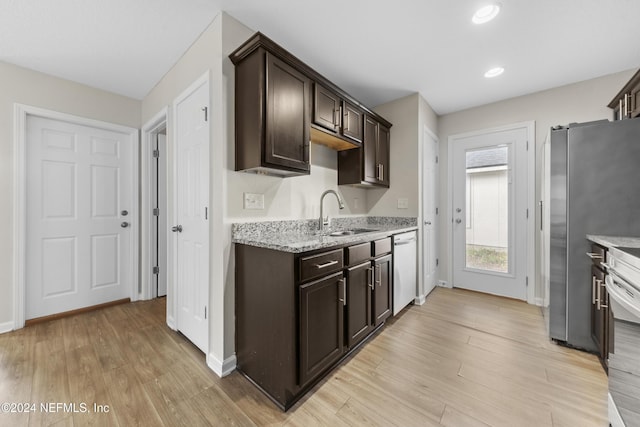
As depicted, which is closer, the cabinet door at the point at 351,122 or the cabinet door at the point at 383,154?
the cabinet door at the point at 351,122

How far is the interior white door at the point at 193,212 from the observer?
1.77 meters

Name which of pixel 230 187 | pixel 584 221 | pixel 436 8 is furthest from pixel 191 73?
pixel 584 221

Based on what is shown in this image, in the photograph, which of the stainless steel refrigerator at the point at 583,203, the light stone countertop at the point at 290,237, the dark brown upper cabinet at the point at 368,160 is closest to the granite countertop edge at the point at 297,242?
the light stone countertop at the point at 290,237

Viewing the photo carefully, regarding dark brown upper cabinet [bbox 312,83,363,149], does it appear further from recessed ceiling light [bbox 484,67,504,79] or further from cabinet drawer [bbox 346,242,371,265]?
recessed ceiling light [bbox 484,67,504,79]

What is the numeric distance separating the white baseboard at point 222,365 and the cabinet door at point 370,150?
2.01 meters

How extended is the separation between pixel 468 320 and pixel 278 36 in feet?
10.1

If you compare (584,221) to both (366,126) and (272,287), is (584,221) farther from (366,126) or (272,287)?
(272,287)

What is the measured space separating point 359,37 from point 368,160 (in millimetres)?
1144

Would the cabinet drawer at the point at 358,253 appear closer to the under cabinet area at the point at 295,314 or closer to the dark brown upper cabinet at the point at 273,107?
the under cabinet area at the point at 295,314

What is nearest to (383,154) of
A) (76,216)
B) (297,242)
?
(297,242)

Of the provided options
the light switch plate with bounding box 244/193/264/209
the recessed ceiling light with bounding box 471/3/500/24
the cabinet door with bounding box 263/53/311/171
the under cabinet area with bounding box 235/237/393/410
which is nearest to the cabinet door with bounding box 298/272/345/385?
the under cabinet area with bounding box 235/237/393/410

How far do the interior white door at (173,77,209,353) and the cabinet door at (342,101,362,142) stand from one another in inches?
47.2

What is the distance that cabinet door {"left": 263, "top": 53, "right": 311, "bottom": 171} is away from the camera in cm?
158

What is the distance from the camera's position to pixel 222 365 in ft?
5.24
